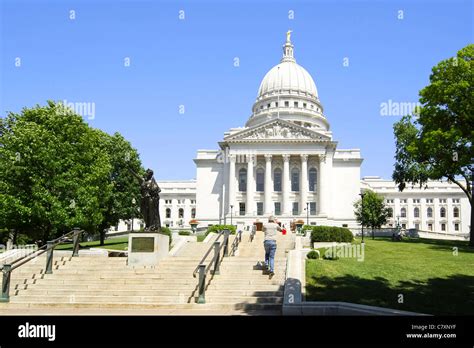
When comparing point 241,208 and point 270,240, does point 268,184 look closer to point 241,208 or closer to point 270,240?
point 241,208

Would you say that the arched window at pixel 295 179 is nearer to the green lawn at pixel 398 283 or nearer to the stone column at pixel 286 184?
the stone column at pixel 286 184

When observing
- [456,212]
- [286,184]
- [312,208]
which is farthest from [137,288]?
[456,212]

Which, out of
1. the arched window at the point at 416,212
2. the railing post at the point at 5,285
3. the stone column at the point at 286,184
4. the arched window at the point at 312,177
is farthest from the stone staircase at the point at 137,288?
the arched window at the point at 416,212

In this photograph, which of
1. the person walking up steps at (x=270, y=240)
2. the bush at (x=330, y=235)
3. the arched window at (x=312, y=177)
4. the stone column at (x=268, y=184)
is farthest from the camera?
the arched window at (x=312, y=177)

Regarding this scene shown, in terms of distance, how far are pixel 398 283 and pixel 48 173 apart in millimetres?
23683

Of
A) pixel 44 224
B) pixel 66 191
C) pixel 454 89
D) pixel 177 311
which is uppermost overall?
pixel 454 89

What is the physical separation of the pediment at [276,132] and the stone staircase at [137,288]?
54455mm

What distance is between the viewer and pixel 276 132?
73.7m

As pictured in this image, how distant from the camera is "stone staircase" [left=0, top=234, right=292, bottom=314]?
1415 cm

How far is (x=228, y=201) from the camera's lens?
74.3 metres

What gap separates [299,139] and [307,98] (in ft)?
81.1

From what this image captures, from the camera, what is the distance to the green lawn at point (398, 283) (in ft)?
44.3
